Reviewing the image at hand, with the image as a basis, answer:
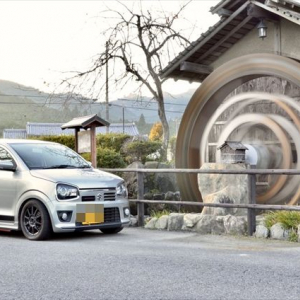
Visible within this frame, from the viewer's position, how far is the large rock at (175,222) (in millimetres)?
10180

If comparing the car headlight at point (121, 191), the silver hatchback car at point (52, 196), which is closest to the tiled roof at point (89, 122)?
the silver hatchback car at point (52, 196)

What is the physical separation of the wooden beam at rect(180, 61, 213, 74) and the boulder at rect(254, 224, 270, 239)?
21.4 feet

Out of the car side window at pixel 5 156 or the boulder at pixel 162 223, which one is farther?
the boulder at pixel 162 223

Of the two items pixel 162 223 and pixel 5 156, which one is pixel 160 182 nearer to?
pixel 162 223

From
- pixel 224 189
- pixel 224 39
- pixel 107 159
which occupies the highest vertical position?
pixel 224 39

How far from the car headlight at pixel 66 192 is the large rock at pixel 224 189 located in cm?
312

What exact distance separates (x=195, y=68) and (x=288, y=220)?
22.9ft

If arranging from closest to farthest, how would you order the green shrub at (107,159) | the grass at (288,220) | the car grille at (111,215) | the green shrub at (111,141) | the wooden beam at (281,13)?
1. the grass at (288,220)
2. the car grille at (111,215)
3. the wooden beam at (281,13)
4. the green shrub at (107,159)
5. the green shrub at (111,141)

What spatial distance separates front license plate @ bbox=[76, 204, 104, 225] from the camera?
28.9 ft

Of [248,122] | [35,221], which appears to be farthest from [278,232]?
[248,122]

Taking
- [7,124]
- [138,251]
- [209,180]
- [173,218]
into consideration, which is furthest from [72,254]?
[7,124]

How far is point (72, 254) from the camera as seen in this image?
7434 millimetres

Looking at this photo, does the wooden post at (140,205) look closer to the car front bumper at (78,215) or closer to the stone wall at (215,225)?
the stone wall at (215,225)

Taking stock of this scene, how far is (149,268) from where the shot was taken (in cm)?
641
